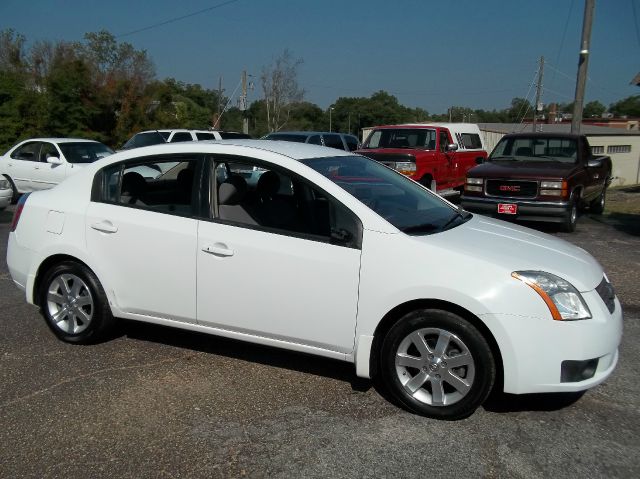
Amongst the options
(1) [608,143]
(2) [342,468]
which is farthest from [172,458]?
(1) [608,143]

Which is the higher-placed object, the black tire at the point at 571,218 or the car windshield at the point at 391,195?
the car windshield at the point at 391,195

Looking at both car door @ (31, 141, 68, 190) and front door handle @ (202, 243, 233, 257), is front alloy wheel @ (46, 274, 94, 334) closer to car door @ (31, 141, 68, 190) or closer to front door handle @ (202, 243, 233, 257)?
front door handle @ (202, 243, 233, 257)

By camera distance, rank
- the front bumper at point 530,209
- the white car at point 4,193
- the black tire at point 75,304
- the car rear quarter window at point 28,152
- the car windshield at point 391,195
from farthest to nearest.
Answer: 1. the car rear quarter window at point 28,152
2. the white car at point 4,193
3. the front bumper at point 530,209
4. the black tire at point 75,304
5. the car windshield at point 391,195

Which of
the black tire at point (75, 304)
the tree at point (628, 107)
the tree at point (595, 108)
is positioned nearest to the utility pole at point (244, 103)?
the black tire at point (75, 304)

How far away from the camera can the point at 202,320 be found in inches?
168

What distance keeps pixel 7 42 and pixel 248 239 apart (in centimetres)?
3935

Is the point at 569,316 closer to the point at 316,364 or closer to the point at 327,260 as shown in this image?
the point at 327,260

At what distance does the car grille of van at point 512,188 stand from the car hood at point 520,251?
603 centimetres

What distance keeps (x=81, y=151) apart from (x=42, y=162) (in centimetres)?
87

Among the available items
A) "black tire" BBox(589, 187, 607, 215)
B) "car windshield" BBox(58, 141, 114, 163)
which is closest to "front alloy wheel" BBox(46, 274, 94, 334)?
"car windshield" BBox(58, 141, 114, 163)

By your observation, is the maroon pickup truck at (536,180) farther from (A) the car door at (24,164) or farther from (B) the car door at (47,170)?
(A) the car door at (24,164)

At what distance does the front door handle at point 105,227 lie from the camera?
451cm

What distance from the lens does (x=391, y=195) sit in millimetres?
4375

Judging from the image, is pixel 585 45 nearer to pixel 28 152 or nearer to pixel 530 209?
pixel 530 209
